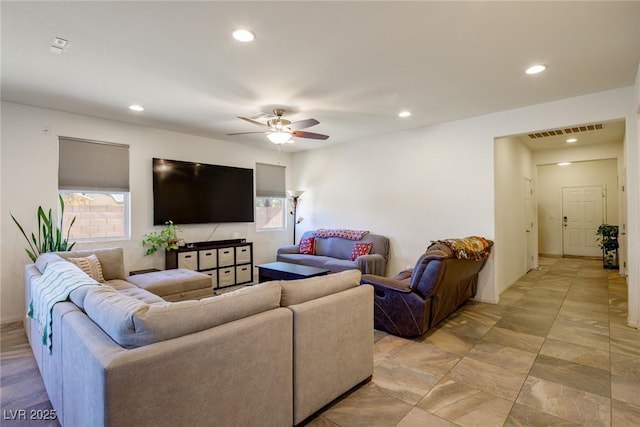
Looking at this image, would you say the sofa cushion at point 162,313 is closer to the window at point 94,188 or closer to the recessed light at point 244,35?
the recessed light at point 244,35

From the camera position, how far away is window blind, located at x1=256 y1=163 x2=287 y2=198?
6.50 m

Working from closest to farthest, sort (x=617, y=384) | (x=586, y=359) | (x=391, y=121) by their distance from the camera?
(x=617, y=384)
(x=586, y=359)
(x=391, y=121)

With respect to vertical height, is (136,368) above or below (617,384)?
above

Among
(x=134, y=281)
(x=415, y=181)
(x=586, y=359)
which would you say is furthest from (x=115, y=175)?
(x=586, y=359)

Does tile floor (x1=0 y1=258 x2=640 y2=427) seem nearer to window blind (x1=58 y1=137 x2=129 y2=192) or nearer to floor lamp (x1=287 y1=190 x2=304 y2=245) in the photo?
window blind (x1=58 y1=137 x2=129 y2=192)

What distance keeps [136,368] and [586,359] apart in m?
3.48

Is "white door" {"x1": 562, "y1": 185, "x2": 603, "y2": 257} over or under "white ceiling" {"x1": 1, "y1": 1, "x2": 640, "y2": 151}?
under

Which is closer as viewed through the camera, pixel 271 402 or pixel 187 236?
pixel 271 402

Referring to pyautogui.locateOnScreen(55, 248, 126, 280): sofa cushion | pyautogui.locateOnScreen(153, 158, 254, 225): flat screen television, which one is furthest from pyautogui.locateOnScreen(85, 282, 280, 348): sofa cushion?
pyautogui.locateOnScreen(153, 158, 254, 225): flat screen television

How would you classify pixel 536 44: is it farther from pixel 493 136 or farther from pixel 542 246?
pixel 542 246

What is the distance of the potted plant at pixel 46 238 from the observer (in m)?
3.75

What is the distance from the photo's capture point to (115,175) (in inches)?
180

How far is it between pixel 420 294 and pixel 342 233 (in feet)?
9.28

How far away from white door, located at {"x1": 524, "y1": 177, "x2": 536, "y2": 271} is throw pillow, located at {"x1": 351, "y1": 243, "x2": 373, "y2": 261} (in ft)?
11.0
